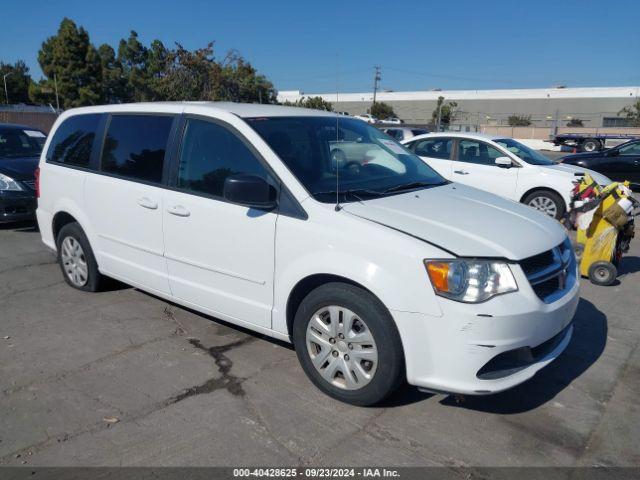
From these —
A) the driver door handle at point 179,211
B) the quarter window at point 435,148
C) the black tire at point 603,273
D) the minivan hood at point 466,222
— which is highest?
the quarter window at point 435,148

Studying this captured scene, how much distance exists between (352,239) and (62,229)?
3.58m

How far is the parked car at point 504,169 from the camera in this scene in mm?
9211

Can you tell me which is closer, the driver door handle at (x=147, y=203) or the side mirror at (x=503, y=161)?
the driver door handle at (x=147, y=203)

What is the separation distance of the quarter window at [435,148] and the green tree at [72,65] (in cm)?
4789

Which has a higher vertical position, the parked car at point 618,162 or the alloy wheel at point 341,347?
the parked car at point 618,162

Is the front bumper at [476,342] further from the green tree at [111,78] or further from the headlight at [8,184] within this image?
the green tree at [111,78]

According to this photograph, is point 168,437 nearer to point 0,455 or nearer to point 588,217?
point 0,455

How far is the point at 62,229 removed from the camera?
5414mm

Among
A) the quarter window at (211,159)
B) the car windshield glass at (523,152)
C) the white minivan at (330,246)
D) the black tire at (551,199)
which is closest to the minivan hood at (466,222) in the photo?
the white minivan at (330,246)

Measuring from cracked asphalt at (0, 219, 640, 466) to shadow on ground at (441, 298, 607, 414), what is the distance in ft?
0.04

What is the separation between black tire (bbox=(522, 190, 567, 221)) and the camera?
30.0ft

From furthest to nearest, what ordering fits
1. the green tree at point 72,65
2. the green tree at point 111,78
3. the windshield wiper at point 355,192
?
1. the green tree at point 111,78
2. the green tree at point 72,65
3. the windshield wiper at point 355,192

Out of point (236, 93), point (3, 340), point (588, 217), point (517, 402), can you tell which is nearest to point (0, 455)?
point (3, 340)

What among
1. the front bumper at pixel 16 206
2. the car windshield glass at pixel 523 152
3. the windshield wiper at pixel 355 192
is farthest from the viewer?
the car windshield glass at pixel 523 152
